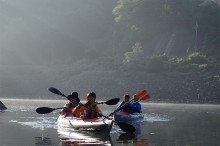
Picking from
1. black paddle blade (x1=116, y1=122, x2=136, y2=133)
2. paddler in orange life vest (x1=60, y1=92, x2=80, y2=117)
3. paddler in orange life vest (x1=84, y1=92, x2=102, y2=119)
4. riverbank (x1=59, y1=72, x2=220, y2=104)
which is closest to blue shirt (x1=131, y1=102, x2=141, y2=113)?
paddler in orange life vest (x1=60, y1=92, x2=80, y2=117)

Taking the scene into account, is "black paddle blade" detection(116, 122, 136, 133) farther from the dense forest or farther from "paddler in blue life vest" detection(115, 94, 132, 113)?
the dense forest

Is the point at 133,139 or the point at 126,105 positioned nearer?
the point at 133,139

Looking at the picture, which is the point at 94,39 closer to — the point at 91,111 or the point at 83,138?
the point at 91,111

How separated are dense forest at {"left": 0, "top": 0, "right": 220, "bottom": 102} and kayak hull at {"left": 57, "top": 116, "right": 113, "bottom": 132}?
4467cm

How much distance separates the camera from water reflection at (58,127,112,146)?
2079cm

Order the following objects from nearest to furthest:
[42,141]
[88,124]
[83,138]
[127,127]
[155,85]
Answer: [42,141], [83,138], [127,127], [88,124], [155,85]

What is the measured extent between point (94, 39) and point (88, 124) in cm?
7085

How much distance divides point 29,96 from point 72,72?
23.6 ft

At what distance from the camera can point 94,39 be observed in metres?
94.4

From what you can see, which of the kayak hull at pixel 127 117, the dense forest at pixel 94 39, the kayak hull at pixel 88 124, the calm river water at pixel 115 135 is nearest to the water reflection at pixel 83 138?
the calm river water at pixel 115 135

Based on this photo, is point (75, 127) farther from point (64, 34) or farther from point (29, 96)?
point (64, 34)

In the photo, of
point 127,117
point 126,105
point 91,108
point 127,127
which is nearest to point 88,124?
point 91,108

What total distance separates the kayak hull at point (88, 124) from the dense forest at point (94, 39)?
44666 mm

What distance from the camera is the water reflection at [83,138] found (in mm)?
20788
